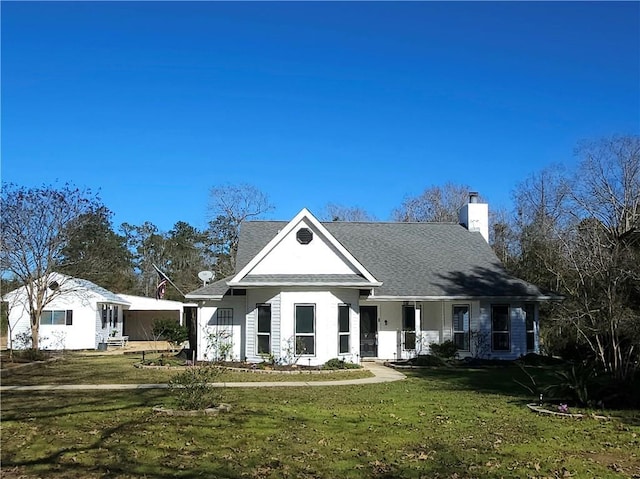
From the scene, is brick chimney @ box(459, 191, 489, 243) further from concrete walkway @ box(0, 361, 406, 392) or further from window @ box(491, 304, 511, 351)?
concrete walkway @ box(0, 361, 406, 392)

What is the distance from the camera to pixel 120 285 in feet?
202

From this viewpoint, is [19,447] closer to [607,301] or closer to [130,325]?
[607,301]

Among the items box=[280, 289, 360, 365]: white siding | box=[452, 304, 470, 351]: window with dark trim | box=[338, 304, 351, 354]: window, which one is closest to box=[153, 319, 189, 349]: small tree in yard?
box=[280, 289, 360, 365]: white siding

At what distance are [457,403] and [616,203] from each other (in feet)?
93.7

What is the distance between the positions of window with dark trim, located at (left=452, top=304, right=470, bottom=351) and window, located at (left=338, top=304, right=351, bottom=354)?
5.12 m

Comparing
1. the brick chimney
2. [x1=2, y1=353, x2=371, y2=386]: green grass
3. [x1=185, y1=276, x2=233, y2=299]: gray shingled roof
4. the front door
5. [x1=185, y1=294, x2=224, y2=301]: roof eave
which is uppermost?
the brick chimney

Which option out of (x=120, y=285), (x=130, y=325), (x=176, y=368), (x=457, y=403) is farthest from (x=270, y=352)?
(x=120, y=285)

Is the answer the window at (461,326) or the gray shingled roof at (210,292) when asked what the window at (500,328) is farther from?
the gray shingled roof at (210,292)

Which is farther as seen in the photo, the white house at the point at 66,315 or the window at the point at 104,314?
the window at the point at 104,314

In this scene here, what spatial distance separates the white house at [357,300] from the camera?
23125 millimetres

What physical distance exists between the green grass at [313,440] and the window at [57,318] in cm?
2314

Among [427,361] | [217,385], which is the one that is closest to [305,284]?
[427,361]

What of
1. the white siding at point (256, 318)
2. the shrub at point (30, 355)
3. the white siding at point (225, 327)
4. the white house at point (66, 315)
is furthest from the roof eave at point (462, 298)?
the white house at point (66, 315)

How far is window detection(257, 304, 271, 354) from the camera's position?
76.8 ft
